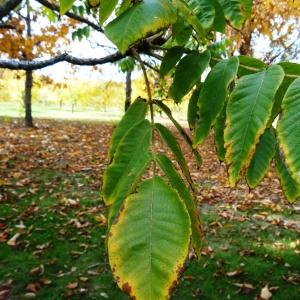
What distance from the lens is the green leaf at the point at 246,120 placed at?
0.61 meters

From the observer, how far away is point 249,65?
2.65ft

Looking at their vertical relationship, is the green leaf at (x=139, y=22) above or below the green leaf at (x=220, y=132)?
above

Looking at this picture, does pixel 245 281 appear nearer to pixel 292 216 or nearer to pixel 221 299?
pixel 221 299

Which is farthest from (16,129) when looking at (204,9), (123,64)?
(204,9)

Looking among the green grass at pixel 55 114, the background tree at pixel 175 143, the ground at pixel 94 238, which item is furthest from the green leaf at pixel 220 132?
the green grass at pixel 55 114

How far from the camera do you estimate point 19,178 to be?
704 centimetres

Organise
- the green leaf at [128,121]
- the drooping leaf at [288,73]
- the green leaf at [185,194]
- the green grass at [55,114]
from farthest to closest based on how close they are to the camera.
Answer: the green grass at [55,114]
the green leaf at [128,121]
the drooping leaf at [288,73]
the green leaf at [185,194]

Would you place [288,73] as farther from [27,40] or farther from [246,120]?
[27,40]

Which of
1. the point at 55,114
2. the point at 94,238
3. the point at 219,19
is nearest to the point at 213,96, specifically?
the point at 219,19

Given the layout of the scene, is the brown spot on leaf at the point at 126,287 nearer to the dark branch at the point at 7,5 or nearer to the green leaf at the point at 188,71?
the green leaf at the point at 188,71

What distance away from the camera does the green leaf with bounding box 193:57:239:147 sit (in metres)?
0.76

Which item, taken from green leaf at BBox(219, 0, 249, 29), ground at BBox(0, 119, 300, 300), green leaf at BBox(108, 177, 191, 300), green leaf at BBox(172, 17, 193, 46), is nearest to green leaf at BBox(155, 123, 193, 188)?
green leaf at BBox(108, 177, 191, 300)

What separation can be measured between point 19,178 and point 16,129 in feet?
18.6

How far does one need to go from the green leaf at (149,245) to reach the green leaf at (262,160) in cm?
34
